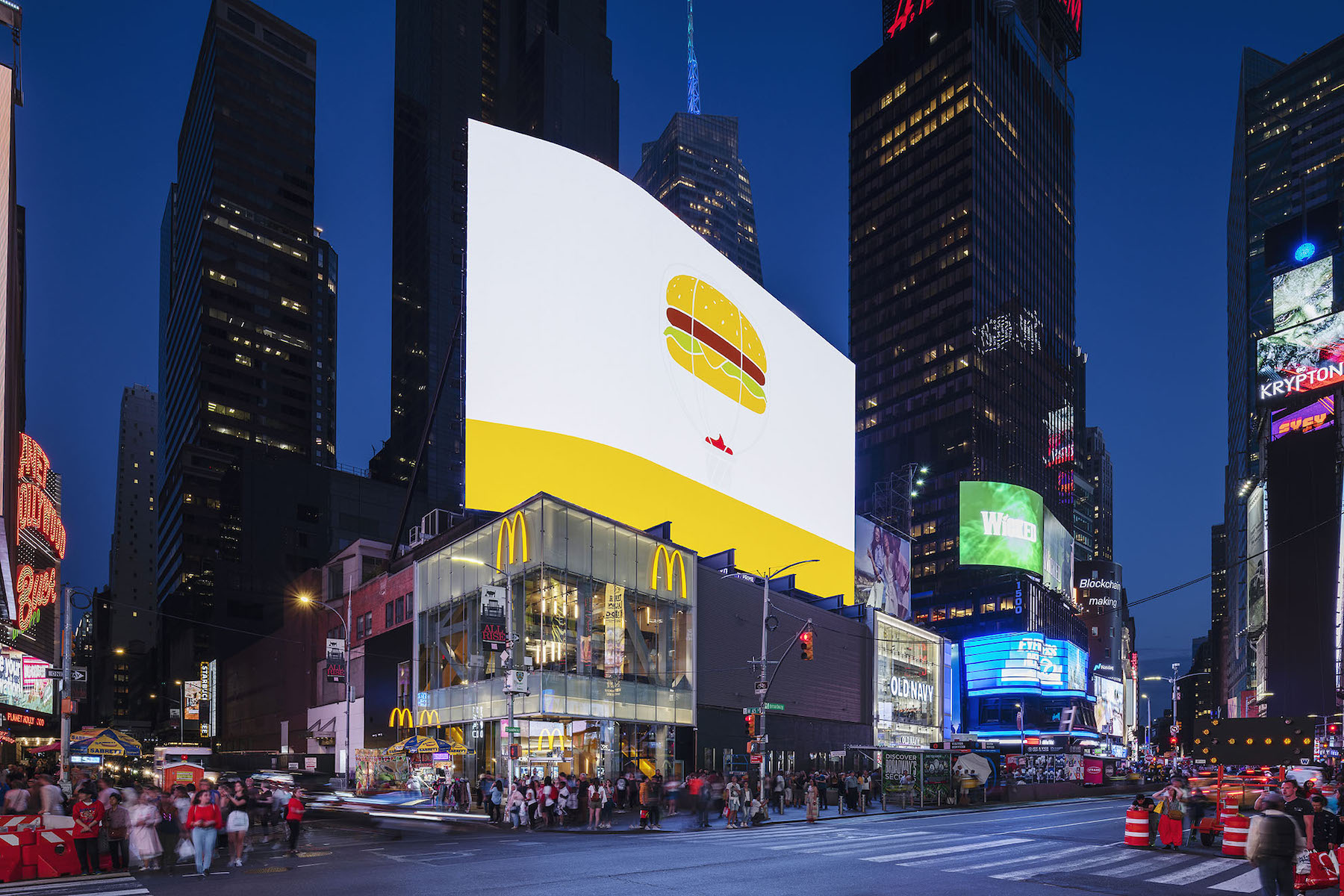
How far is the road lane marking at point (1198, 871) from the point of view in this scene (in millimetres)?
18984

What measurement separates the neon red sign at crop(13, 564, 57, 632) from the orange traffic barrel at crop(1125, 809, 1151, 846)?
4072 centimetres

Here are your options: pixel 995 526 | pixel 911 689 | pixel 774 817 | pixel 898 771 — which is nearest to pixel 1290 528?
pixel 911 689

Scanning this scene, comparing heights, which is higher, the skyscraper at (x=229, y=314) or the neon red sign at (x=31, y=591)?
the skyscraper at (x=229, y=314)

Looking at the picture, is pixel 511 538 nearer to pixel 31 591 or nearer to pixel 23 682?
pixel 31 591

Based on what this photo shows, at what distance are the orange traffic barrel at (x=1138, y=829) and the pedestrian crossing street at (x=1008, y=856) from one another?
454 millimetres

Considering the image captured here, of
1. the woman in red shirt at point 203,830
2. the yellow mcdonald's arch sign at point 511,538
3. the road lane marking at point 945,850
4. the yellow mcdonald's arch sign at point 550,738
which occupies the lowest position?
the yellow mcdonald's arch sign at point 550,738

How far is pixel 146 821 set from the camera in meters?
19.8

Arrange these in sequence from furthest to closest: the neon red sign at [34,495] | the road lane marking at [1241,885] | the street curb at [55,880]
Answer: the neon red sign at [34,495] < the street curb at [55,880] < the road lane marking at [1241,885]

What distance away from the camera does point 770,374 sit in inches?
2446

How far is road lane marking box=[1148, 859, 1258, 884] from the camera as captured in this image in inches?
747

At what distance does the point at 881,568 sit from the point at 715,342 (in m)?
39.2

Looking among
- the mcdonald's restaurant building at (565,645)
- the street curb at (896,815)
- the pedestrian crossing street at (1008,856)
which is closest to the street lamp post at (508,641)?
the mcdonald's restaurant building at (565,645)

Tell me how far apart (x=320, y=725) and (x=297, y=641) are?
34.5 ft

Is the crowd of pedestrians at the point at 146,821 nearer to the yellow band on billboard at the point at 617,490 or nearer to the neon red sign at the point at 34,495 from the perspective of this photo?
the yellow band on billboard at the point at 617,490
